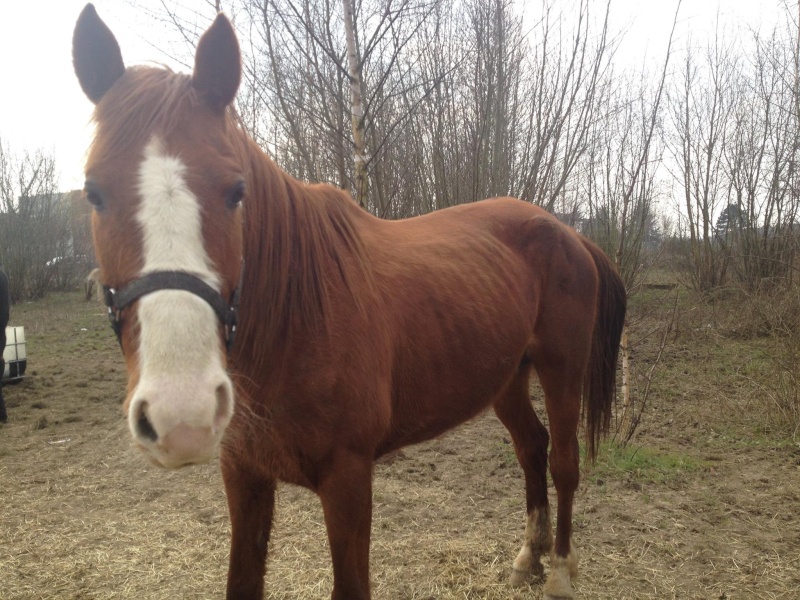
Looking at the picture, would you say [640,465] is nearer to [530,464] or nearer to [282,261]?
[530,464]

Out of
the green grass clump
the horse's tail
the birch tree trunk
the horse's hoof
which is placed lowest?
the horse's hoof

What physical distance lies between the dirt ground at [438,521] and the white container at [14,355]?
1.55 meters

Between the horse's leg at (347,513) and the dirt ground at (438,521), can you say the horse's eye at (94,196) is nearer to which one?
the horse's leg at (347,513)

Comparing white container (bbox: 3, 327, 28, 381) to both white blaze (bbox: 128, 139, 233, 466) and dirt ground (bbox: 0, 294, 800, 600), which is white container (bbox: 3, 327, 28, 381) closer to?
dirt ground (bbox: 0, 294, 800, 600)

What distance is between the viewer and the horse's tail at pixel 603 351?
344 cm

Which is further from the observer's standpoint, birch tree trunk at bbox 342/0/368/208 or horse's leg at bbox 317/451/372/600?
birch tree trunk at bbox 342/0/368/208

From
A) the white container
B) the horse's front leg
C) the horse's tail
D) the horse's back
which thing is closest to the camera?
the horse's front leg

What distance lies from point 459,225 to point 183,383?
198cm

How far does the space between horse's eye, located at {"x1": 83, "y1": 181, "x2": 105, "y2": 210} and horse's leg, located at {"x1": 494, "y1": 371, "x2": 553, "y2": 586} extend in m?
2.47

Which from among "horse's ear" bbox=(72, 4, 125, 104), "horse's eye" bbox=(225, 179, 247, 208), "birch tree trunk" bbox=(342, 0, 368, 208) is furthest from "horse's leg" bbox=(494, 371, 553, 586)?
"horse's ear" bbox=(72, 4, 125, 104)

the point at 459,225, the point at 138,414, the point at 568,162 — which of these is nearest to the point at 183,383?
the point at 138,414

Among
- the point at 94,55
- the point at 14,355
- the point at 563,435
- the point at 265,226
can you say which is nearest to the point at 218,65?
the point at 94,55

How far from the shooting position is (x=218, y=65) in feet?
4.64

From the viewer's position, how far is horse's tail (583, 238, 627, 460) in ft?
11.3
